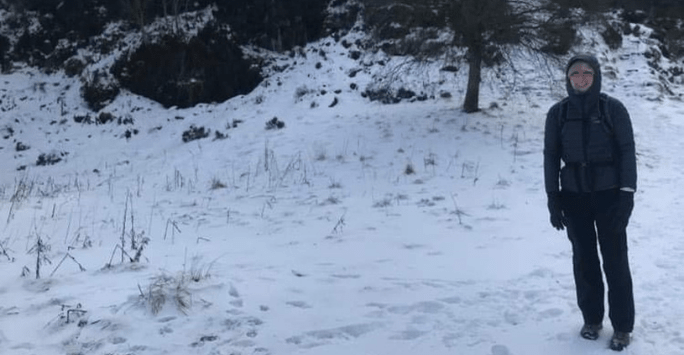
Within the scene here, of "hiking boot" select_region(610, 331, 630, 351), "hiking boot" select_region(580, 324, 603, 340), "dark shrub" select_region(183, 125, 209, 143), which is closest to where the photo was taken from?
"hiking boot" select_region(610, 331, 630, 351)

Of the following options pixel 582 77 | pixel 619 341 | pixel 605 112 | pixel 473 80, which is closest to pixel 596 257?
pixel 619 341

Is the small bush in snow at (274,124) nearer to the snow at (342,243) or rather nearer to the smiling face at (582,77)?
the snow at (342,243)

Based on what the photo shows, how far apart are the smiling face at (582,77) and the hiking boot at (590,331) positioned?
5.74 feet

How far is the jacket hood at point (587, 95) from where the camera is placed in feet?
13.2

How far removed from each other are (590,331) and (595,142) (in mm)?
1419

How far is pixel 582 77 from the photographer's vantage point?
4.04 metres

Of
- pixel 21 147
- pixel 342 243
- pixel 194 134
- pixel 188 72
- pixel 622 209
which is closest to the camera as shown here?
pixel 622 209

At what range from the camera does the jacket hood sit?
13.2 feet

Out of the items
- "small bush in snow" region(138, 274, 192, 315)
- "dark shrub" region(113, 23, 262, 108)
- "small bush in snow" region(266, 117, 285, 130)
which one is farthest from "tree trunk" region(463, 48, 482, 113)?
"small bush in snow" region(138, 274, 192, 315)

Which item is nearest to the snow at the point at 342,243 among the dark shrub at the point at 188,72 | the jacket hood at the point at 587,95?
the jacket hood at the point at 587,95

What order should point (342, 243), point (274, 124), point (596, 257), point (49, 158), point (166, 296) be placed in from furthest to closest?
point (49, 158)
point (274, 124)
point (342, 243)
point (166, 296)
point (596, 257)

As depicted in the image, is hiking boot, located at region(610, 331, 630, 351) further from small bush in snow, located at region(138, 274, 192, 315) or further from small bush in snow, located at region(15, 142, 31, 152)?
small bush in snow, located at region(15, 142, 31, 152)

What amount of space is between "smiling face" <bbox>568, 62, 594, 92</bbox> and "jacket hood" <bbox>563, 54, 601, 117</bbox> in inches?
0.9

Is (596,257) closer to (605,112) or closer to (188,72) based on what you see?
(605,112)
